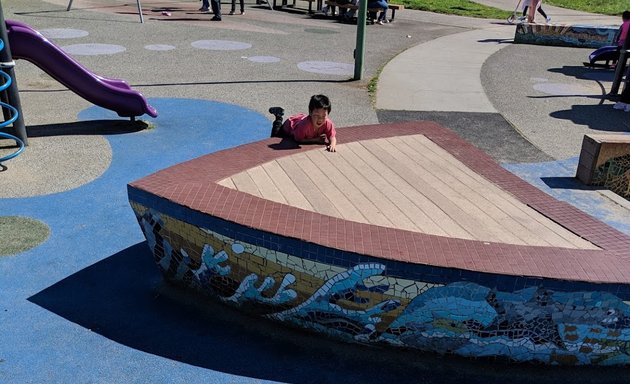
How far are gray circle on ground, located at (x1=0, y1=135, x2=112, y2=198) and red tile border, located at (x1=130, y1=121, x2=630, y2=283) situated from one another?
8.57ft


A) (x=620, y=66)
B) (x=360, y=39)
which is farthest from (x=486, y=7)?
(x=360, y=39)

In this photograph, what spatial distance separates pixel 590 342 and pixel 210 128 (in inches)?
264

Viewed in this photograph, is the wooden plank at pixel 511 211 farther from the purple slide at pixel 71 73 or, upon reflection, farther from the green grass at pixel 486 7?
the green grass at pixel 486 7

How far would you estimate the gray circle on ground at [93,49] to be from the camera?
14.1 meters

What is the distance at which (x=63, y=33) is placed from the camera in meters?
16.2

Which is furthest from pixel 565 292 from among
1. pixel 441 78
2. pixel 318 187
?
pixel 441 78

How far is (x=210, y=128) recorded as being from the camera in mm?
9430

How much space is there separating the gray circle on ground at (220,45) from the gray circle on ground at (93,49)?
2.07 meters

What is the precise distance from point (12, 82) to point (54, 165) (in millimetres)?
1349

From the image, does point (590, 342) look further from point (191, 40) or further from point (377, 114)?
point (191, 40)

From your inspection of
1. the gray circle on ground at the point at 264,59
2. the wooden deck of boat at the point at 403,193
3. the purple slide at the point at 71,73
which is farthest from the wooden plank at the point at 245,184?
the gray circle on ground at the point at 264,59

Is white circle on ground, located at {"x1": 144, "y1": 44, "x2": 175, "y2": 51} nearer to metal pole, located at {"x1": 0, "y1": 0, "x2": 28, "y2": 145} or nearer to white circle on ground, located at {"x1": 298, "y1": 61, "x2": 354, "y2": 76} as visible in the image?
white circle on ground, located at {"x1": 298, "y1": 61, "x2": 354, "y2": 76}

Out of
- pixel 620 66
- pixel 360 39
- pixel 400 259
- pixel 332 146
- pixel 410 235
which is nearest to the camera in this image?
pixel 400 259

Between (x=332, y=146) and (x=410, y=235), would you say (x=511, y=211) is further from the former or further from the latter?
(x=332, y=146)
